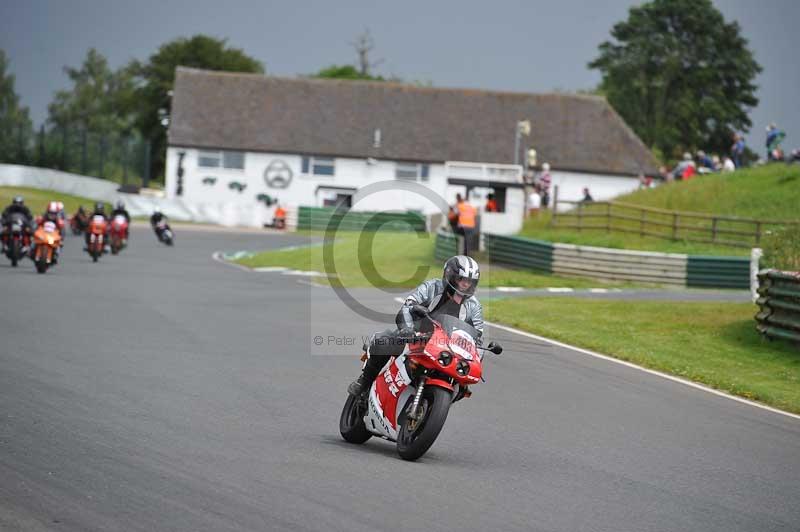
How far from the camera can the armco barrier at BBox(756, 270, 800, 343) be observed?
19.2 m

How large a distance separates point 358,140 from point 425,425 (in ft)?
231

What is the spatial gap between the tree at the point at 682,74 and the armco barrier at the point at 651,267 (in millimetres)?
60480

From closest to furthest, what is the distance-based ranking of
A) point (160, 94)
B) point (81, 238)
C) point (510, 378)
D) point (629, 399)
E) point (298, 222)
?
point (629, 399) < point (510, 378) < point (81, 238) < point (298, 222) < point (160, 94)

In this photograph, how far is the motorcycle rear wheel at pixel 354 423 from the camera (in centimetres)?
970

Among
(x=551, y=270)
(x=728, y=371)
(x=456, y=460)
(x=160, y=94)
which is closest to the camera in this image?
(x=456, y=460)

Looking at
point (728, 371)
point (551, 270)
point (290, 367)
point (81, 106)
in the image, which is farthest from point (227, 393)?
point (81, 106)

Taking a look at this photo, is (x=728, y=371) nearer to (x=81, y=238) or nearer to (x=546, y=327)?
(x=546, y=327)

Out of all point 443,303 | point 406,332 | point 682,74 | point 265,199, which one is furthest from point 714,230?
point 682,74

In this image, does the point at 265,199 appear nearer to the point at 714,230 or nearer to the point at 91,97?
the point at 714,230

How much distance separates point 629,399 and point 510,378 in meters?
1.48

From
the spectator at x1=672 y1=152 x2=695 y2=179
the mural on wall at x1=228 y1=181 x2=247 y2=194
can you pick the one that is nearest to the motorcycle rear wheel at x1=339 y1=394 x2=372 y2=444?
the spectator at x1=672 y1=152 x2=695 y2=179

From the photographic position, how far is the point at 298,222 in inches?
2665

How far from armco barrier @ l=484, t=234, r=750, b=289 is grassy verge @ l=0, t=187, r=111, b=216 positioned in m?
37.8

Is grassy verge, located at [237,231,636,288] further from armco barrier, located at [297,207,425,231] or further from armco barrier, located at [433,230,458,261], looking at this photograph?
armco barrier, located at [297,207,425,231]
